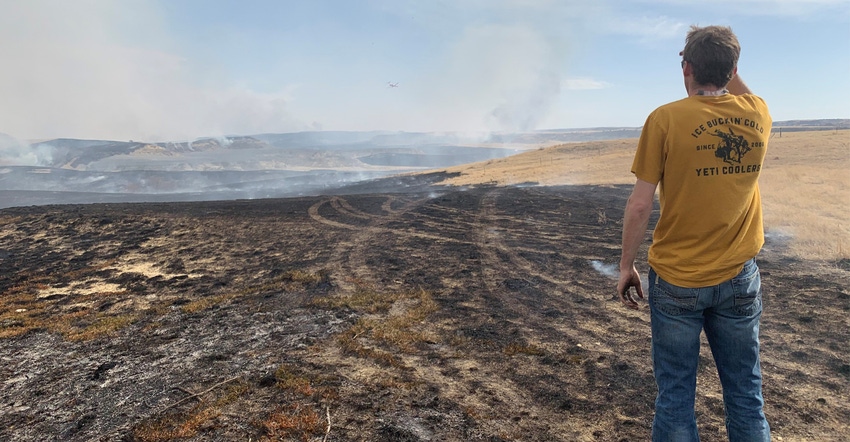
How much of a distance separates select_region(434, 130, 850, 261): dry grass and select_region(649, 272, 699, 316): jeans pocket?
903cm

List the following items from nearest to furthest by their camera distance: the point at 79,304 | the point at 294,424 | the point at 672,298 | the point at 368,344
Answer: the point at 672,298 → the point at 294,424 → the point at 368,344 → the point at 79,304

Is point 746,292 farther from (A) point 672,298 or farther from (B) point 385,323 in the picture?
(B) point 385,323

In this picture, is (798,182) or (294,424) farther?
(798,182)

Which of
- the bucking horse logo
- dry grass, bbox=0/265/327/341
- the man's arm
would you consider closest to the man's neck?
the bucking horse logo

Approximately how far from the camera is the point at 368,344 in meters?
5.76

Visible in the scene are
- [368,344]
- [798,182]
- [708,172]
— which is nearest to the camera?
[708,172]

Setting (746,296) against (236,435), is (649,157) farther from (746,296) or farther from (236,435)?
(236,435)

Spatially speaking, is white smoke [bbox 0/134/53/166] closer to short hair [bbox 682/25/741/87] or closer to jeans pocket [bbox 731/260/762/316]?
short hair [bbox 682/25/741/87]

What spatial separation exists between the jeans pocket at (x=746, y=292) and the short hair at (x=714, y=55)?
97 centimetres

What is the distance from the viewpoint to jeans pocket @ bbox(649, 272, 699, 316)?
2281 mm

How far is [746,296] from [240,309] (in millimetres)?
7081

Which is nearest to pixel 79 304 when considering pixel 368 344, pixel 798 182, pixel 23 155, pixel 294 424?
pixel 368 344

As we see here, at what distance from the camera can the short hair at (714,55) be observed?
2.25m

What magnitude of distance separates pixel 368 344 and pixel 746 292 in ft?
14.3
